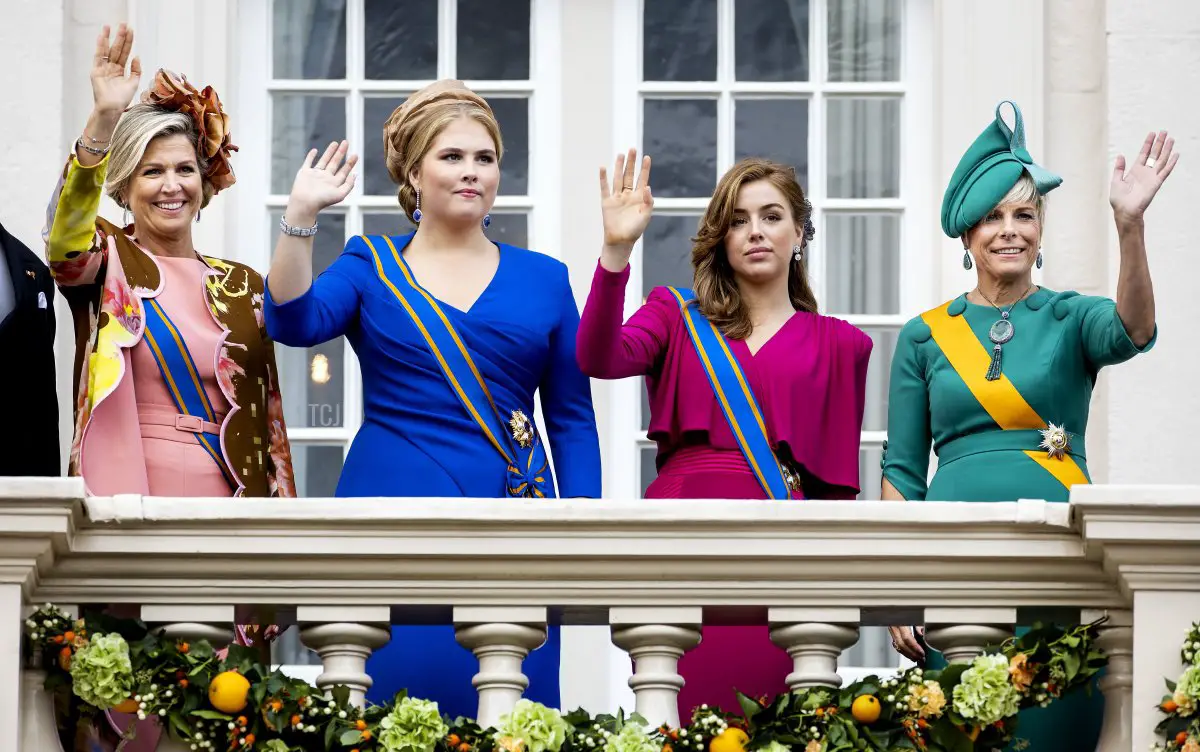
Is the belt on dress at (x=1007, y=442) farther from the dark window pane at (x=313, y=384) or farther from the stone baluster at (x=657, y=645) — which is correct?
the dark window pane at (x=313, y=384)

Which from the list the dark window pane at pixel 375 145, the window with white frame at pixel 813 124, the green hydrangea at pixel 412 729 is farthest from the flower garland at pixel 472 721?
the dark window pane at pixel 375 145

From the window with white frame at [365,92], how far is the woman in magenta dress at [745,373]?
5.95 feet

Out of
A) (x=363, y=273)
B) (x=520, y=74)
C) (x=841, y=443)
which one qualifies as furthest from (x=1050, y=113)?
(x=363, y=273)

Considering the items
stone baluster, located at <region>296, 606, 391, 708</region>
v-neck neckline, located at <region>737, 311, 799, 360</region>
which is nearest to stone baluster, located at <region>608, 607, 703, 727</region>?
stone baluster, located at <region>296, 606, 391, 708</region>

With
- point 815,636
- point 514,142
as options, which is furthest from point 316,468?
point 815,636

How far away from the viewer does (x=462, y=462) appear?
639 centimetres

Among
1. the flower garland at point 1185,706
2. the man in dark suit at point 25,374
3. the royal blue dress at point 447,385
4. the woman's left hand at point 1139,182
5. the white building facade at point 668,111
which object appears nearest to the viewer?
the flower garland at point 1185,706

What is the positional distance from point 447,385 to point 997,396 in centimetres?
128

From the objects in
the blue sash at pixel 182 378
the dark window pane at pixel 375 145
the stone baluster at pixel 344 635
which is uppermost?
the dark window pane at pixel 375 145

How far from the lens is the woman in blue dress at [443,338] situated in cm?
618

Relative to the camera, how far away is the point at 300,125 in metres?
8.66

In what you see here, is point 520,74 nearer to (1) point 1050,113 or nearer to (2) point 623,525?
(1) point 1050,113

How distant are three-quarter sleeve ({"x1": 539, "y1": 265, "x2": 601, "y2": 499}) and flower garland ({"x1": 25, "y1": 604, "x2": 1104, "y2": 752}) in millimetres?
1101

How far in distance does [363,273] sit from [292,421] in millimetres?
1962
